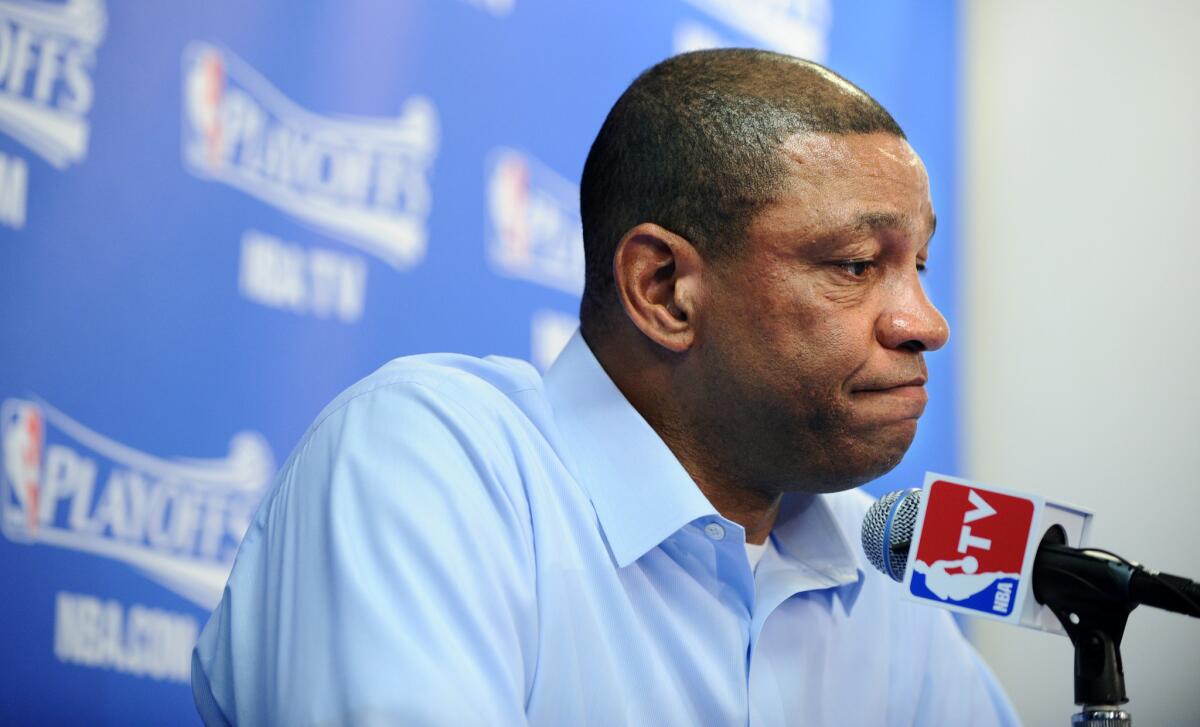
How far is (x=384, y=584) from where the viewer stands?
3.54 ft

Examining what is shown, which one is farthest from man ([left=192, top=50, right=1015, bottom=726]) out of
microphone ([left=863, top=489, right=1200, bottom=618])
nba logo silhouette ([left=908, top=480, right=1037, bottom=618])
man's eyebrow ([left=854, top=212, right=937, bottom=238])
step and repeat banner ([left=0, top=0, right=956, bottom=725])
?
step and repeat banner ([left=0, top=0, right=956, bottom=725])

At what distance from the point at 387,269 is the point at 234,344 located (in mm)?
345

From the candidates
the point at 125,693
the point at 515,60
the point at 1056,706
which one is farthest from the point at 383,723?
the point at 1056,706

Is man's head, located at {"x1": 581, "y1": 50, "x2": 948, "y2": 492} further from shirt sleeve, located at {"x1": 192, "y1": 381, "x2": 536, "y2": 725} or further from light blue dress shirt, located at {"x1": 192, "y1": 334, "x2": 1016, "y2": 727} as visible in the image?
shirt sleeve, located at {"x1": 192, "y1": 381, "x2": 536, "y2": 725}

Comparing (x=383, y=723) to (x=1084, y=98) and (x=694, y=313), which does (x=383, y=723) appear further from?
(x=1084, y=98)

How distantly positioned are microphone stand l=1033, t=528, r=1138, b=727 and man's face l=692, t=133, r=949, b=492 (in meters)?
0.33

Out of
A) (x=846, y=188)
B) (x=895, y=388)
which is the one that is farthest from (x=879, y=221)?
(x=895, y=388)

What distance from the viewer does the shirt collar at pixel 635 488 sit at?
138cm

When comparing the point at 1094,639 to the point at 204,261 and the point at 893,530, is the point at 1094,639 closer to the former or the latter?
the point at 893,530

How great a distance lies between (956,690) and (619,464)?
25.7 inches

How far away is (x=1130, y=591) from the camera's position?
3.65ft

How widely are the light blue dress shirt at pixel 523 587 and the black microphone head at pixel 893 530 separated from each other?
0.15m

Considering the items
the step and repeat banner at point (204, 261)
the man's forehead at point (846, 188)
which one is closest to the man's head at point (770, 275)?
the man's forehead at point (846, 188)

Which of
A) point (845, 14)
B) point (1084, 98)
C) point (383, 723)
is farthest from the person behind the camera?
point (1084, 98)
